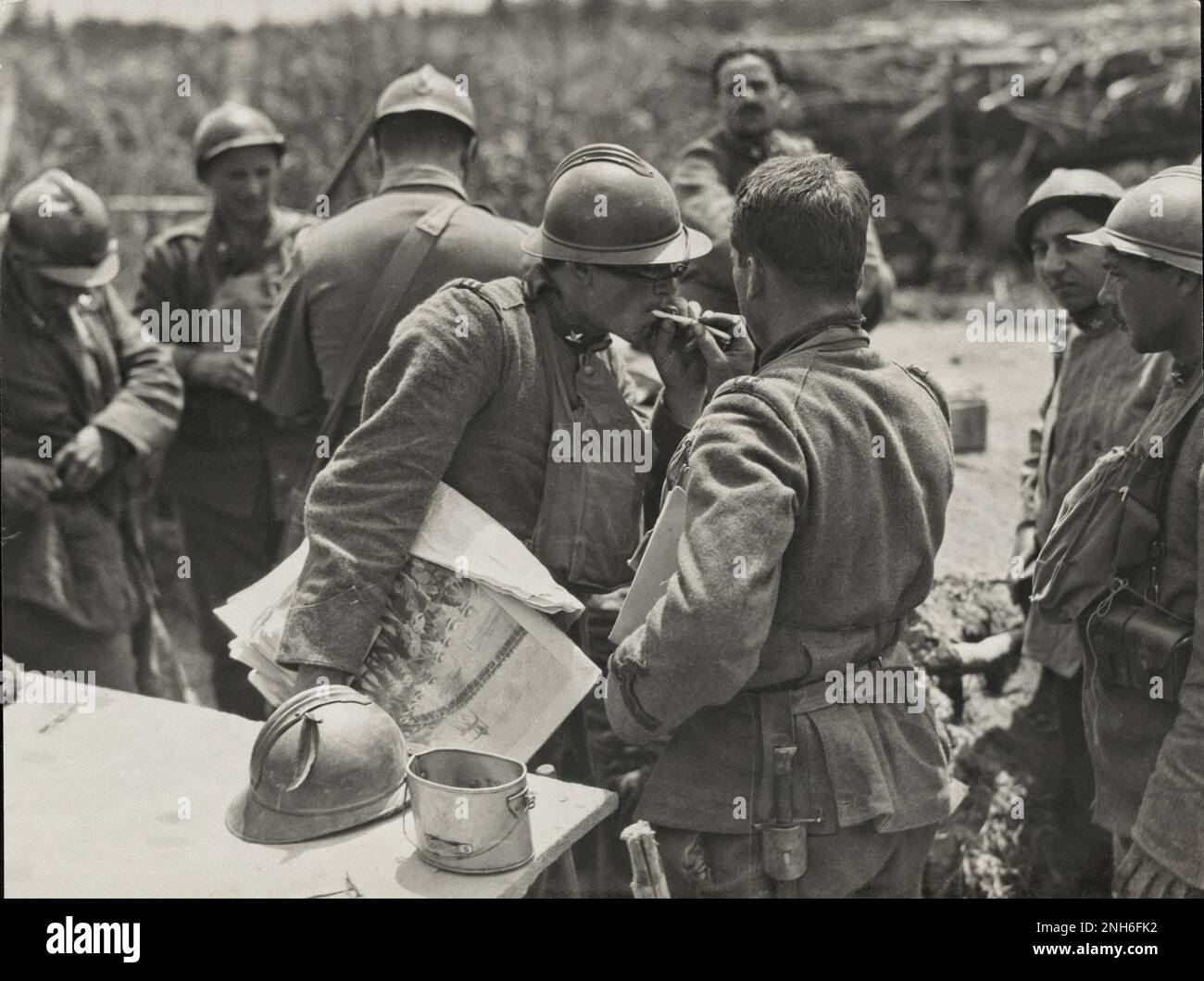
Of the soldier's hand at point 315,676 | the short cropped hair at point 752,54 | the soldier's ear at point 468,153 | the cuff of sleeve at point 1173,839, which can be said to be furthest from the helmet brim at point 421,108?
the cuff of sleeve at point 1173,839

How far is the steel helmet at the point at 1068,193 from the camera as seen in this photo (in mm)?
4078

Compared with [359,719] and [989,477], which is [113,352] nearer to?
[359,719]

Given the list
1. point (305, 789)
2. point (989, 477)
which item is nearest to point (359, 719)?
point (305, 789)

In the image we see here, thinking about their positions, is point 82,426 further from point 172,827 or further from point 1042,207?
point 1042,207

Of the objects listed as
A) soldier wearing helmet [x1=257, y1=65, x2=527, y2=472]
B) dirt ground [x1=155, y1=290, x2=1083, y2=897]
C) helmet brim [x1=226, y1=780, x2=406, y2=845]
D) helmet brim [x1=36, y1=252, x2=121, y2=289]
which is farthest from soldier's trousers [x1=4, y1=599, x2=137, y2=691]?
helmet brim [x1=226, y1=780, x2=406, y2=845]

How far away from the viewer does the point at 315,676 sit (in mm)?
2762

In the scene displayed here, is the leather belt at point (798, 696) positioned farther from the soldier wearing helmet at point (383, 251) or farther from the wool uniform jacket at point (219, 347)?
the wool uniform jacket at point (219, 347)

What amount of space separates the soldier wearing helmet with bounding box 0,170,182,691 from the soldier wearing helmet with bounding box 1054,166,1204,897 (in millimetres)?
3461

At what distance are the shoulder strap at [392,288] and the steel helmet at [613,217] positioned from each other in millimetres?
830

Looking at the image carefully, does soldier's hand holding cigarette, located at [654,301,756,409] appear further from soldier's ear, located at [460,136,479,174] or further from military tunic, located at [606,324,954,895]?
soldier's ear, located at [460,136,479,174]

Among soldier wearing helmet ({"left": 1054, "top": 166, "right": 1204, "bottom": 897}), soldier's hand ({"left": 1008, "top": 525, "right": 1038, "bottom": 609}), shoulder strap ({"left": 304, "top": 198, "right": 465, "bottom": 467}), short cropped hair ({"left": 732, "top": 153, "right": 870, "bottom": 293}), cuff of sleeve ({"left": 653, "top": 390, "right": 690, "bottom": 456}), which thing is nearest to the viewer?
short cropped hair ({"left": 732, "top": 153, "right": 870, "bottom": 293})

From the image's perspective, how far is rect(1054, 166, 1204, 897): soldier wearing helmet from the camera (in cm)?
272

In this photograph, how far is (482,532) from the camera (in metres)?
2.80

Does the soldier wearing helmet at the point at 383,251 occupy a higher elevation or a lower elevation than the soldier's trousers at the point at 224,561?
higher
